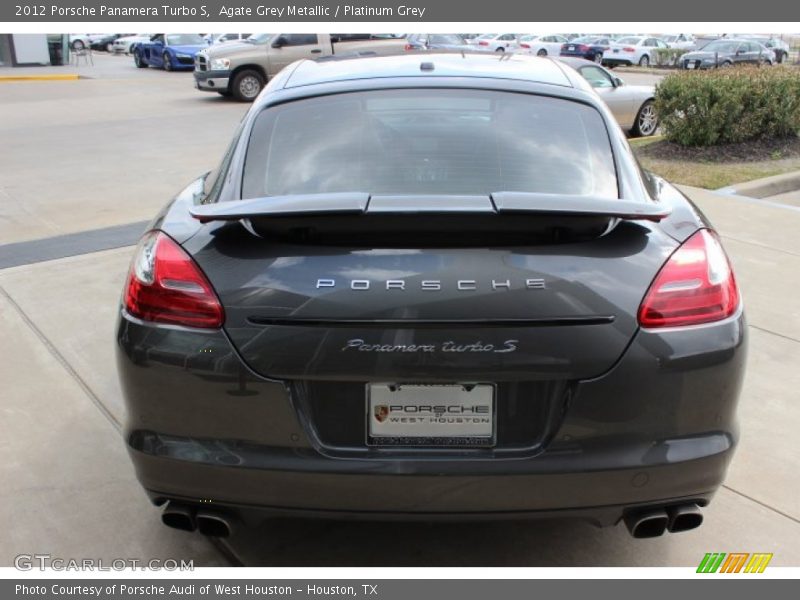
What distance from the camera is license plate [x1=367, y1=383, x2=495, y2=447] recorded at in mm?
2281

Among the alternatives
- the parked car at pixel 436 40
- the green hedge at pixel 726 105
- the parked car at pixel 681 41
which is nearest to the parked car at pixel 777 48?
the parked car at pixel 681 41

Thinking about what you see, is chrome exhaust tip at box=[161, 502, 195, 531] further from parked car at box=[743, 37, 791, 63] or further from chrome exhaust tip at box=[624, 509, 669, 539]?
parked car at box=[743, 37, 791, 63]

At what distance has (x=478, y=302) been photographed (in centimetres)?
224

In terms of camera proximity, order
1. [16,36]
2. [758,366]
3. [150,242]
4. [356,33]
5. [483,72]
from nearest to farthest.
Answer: [150,242] < [483,72] < [758,366] < [356,33] < [16,36]

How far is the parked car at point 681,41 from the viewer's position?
42.6 metres

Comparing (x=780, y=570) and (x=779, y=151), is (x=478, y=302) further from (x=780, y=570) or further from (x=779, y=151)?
(x=779, y=151)

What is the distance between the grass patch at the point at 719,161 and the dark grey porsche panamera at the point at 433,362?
7149mm

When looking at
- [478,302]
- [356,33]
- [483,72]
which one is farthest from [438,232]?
[356,33]

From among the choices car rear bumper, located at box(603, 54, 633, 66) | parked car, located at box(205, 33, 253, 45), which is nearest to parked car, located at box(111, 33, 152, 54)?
parked car, located at box(205, 33, 253, 45)

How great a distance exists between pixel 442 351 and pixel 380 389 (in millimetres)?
211

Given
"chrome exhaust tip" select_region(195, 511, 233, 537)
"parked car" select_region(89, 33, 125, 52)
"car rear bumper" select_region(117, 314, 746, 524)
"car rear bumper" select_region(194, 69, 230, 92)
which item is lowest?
"parked car" select_region(89, 33, 125, 52)

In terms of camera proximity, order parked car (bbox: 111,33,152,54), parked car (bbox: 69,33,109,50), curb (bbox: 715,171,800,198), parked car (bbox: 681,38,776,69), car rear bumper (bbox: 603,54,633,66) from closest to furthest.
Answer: curb (bbox: 715,171,800,198)
parked car (bbox: 681,38,776,69)
car rear bumper (bbox: 603,54,633,66)
parked car (bbox: 69,33,109,50)
parked car (bbox: 111,33,152,54)

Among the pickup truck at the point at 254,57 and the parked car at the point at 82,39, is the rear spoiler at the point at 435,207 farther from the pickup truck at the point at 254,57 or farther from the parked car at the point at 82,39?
the parked car at the point at 82,39

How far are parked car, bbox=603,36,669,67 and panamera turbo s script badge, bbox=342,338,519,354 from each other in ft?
129
